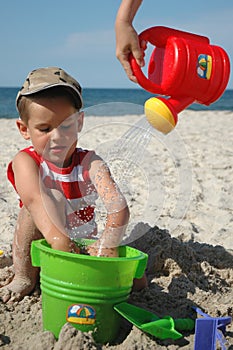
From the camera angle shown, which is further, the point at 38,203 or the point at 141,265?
the point at 38,203

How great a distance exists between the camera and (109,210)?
184 cm

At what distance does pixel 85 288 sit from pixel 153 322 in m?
0.22

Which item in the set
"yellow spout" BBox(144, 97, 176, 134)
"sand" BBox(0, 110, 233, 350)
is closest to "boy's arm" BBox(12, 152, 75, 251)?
"sand" BBox(0, 110, 233, 350)

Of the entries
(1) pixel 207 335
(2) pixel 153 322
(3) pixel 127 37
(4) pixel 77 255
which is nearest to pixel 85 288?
(4) pixel 77 255

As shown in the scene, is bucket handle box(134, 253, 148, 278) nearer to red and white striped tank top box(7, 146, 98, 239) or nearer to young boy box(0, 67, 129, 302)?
young boy box(0, 67, 129, 302)

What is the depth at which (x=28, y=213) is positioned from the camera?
1.90 meters

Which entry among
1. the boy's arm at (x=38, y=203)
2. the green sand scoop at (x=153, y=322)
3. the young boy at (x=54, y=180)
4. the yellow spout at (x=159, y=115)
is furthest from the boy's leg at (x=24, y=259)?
the yellow spout at (x=159, y=115)

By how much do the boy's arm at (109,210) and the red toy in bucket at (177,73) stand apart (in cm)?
35

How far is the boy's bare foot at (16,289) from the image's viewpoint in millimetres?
1815

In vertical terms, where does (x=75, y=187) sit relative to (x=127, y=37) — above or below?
below

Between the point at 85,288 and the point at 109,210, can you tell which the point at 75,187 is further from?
the point at 85,288

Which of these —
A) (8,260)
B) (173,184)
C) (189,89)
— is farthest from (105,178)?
(173,184)

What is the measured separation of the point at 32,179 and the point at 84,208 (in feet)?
0.90

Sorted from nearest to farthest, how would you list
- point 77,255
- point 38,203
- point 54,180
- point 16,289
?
point 77,255, point 38,203, point 16,289, point 54,180
